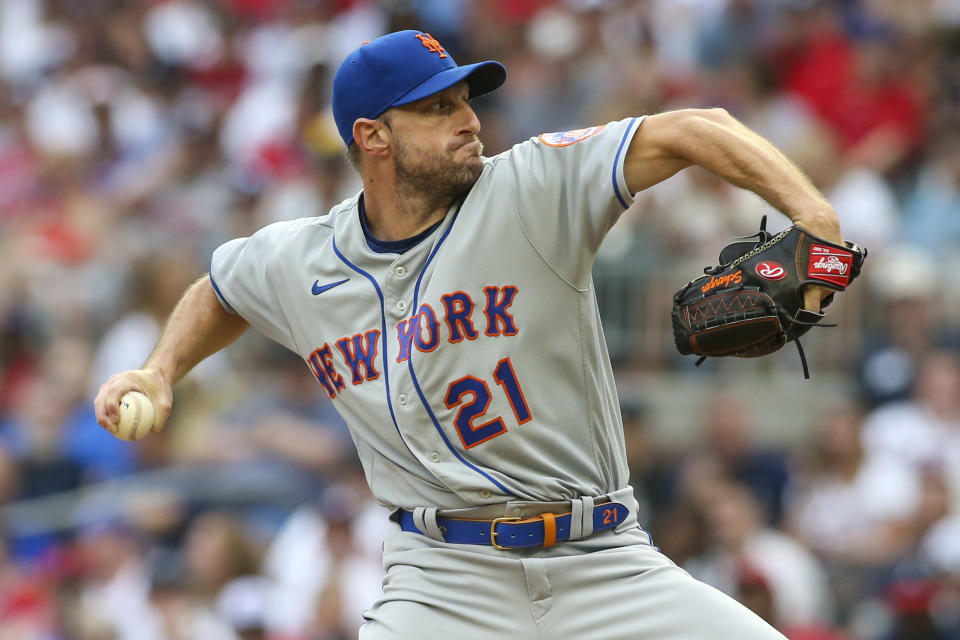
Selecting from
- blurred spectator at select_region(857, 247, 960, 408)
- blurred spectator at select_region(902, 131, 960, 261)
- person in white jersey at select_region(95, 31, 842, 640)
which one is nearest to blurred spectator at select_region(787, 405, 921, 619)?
blurred spectator at select_region(857, 247, 960, 408)

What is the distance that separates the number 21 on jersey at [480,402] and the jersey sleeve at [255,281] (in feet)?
2.38

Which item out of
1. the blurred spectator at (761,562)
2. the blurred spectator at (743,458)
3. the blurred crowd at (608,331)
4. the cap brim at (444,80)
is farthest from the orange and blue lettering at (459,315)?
the blurred spectator at (743,458)

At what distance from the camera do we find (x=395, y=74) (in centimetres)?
366

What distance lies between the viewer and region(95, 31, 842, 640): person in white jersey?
11.3 ft

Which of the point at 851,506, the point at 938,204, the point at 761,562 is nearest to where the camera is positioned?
the point at 761,562

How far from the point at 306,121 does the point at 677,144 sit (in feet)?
22.4

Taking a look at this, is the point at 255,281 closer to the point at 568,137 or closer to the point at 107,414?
the point at 107,414

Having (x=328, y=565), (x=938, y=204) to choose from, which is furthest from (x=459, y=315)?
(x=938, y=204)

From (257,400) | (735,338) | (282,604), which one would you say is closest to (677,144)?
(735,338)

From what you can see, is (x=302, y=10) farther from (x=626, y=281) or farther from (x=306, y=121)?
(x=626, y=281)

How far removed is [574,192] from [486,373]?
0.51 meters

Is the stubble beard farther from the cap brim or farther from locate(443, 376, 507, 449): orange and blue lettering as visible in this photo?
locate(443, 376, 507, 449): orange and blue lettering

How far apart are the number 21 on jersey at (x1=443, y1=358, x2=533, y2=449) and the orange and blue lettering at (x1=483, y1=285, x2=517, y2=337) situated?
78mm

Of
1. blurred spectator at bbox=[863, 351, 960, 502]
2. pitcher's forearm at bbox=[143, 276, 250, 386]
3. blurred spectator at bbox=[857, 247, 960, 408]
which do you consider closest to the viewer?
pitcher's forearm at bbox=[143, 276, 250, 386]
